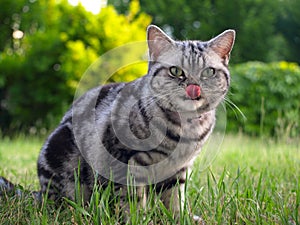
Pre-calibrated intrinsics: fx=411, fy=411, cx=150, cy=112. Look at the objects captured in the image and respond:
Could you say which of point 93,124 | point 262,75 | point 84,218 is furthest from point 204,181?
point 262,75

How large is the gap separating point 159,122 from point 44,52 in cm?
611

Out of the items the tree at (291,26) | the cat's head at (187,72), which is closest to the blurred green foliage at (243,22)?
the tree at (291,26)

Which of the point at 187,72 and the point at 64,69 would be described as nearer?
the point at 187,72

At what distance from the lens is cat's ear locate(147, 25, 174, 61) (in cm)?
238

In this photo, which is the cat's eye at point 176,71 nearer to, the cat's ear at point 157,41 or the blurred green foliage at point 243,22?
the cat's ear at point 157,41

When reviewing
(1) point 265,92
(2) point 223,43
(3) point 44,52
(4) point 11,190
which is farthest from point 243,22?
(4) point 11,190

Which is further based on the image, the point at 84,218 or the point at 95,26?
the point at 95,26

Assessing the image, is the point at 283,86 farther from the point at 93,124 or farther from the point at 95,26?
the point at 93,124

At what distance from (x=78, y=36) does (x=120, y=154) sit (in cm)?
608

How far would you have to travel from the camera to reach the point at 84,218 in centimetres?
207

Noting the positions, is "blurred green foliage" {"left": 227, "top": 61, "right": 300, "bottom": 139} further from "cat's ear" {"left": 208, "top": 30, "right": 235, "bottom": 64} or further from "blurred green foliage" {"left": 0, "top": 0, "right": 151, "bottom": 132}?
"cat's ear" {"left": 208, "top": 30, "right": 235, "bottom": 64}

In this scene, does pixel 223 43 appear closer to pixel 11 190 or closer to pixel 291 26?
pixel 11 190

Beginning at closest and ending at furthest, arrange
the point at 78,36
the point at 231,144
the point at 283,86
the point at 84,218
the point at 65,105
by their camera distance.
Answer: the point at 84,218 → the point at 231,144 → the point at 65,105 → the point at 78,36 → the point at 283,86

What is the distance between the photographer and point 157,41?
2395mm
